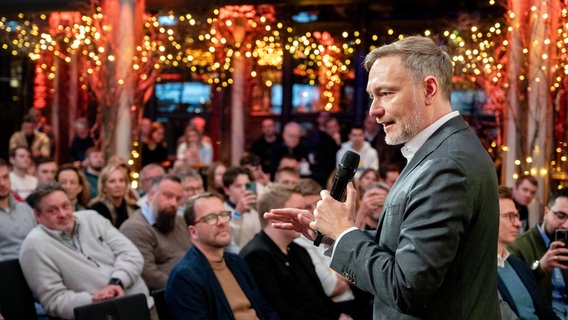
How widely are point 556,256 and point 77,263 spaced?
96.1 inches

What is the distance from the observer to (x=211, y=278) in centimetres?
437

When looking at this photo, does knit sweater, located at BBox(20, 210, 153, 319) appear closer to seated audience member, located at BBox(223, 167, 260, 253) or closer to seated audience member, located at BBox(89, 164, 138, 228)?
seated audience member, located at BBox(223, 167, 260, 253)

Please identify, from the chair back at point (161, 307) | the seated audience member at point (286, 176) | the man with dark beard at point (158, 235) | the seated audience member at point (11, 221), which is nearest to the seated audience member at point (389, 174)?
the seated audience member at point (286, 176)

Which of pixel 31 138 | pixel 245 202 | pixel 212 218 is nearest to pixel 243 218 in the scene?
pixel 245 202

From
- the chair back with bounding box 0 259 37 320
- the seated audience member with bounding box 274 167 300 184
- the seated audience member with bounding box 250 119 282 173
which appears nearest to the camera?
Result: the chair back with bounding box 0 259 37 320

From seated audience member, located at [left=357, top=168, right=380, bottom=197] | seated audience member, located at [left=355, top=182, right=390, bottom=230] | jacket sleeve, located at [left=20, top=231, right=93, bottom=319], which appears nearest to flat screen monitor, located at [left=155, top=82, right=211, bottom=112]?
seated audience member, located at [left=357, top=168, right=380, bottom=197]

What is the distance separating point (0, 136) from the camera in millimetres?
15609

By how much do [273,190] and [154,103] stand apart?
419 inches

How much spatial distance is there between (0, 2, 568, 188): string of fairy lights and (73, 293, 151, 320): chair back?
4983 millimetres

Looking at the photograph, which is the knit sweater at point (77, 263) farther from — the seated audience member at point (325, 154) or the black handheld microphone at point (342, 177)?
the seated audience member at point (325, 154)

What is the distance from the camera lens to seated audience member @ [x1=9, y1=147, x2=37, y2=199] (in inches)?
325

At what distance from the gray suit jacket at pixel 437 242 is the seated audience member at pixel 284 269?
261 centimetres

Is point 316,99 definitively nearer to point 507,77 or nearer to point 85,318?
point 507,77

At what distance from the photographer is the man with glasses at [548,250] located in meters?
4.96
